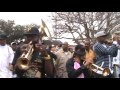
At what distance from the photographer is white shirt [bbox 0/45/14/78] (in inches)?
160

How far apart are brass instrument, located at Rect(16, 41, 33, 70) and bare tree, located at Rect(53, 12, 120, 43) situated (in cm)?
72

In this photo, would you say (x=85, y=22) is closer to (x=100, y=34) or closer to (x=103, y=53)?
(x=100, y=34)

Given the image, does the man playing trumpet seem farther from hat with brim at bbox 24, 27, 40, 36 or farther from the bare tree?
hat with brim at bbox 24, 27, 40, 36

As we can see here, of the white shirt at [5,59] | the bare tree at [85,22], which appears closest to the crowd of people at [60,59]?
the white shirt at [5,59]

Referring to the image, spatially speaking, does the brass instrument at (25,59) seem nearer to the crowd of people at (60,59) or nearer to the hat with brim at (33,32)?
the crowd of people at (60,59)

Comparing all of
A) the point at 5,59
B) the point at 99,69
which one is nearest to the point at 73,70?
the point at 99,69

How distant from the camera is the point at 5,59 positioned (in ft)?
13.4

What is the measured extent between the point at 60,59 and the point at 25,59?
66cm

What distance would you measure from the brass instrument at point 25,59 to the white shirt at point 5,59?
10.5 inches

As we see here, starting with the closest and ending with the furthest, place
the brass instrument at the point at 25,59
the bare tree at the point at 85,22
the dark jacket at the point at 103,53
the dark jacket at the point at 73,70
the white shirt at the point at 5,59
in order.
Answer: the brass instrument at the point at 25,59 < the dark jacket at the point at 73,70 < the dark jacket at the point at 103,53 < the white shirt at the point at 5,59 < the bare tree at the point at 85,22

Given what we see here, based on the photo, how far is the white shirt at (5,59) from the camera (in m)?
4.06

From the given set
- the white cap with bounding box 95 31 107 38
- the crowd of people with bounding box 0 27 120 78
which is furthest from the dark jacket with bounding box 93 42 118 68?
the white cap with bounding box 95 31 107 38
